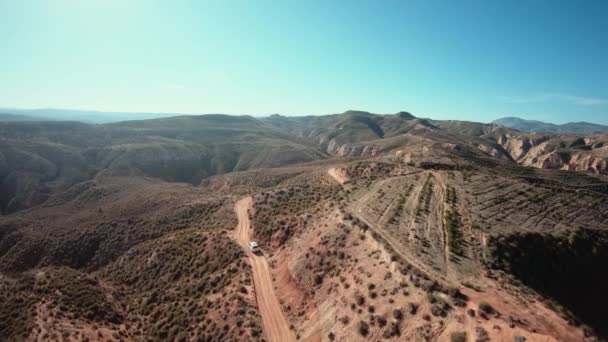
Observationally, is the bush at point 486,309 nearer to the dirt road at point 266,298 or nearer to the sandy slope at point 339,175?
the dirt road at point 266,298

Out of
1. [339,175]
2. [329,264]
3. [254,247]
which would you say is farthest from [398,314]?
[339,175]

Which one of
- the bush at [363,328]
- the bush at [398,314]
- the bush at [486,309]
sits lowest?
the bush at [363,328]

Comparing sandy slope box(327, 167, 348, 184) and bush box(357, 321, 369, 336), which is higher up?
sandy slope box(327, 167, 348, 184)

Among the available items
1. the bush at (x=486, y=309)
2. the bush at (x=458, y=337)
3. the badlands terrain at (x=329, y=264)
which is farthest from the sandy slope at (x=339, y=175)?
the bush at (x=458, y=337)

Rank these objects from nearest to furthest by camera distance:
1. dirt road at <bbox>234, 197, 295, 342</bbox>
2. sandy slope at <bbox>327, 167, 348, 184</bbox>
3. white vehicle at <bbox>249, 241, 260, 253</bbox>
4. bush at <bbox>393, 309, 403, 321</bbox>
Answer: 1. bush at <bbox>393, 309, 403, 321</bbox>
2. dirt road at <bbox>234, 197, 295, 342</bbox>
3. white vehicle at <bbox>249, 241, 260, 253</bbox>
4. sandy slope at <bbox>327, 167, 348, 184</bbox>

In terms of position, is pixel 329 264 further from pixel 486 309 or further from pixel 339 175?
pixel 339 175

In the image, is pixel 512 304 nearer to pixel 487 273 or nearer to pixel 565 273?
pixel 487 273

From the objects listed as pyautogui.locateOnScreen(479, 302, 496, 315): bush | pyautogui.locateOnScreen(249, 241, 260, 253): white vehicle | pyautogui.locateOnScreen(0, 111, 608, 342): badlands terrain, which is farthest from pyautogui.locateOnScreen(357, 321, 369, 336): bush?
pyautogui.locateOnScreen(249, 241, 260, 253): white vehicle

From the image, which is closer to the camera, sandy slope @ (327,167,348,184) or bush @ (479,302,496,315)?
bush @ (479,302,496,315)

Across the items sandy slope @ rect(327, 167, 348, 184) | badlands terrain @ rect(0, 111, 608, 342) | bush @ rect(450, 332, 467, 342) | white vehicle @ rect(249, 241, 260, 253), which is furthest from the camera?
sandy slope @ rect(327, 167, 348, 184)

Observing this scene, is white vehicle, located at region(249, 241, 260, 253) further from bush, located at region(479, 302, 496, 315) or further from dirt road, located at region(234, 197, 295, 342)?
bush, located at region(479, 302, 496, 315)
